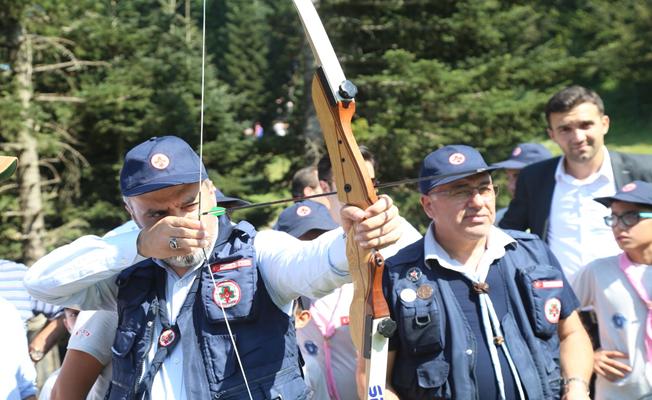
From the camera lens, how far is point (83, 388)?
254 centimetres

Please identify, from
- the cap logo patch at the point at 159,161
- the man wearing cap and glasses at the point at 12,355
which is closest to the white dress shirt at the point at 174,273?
the cap logo patch at the point at 159,161

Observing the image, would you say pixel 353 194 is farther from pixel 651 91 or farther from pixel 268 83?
pixel 651 91

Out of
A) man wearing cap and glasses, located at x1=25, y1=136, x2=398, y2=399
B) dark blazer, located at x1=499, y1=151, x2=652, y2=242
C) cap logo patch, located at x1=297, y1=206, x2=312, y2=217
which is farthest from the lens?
dark blazer, located at x1=499, y1=151, x2=652, y2=242

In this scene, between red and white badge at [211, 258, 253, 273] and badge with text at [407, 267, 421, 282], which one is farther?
badge with text at [407, 267, 421, 282]

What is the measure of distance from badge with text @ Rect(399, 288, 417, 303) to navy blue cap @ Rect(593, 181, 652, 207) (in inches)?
47.1

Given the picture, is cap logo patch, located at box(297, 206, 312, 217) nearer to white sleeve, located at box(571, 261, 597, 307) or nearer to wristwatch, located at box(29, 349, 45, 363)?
white sleeve, located at box(571, 261, 597, 307)

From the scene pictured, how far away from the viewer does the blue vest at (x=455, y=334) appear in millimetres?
2523

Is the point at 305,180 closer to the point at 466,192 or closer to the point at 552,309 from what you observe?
the point at 466,192

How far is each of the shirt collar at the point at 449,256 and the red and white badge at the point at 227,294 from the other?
2.47ft

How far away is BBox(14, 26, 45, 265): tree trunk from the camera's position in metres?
9.46

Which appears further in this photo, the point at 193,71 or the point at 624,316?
the point at 193,71

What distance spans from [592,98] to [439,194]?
156cm

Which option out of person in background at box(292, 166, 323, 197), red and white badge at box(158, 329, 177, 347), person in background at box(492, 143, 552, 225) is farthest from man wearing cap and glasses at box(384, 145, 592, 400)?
person in background at box(492, 143, 552, 225)

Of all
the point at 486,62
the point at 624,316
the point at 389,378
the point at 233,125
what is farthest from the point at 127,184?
the point at 486,62
